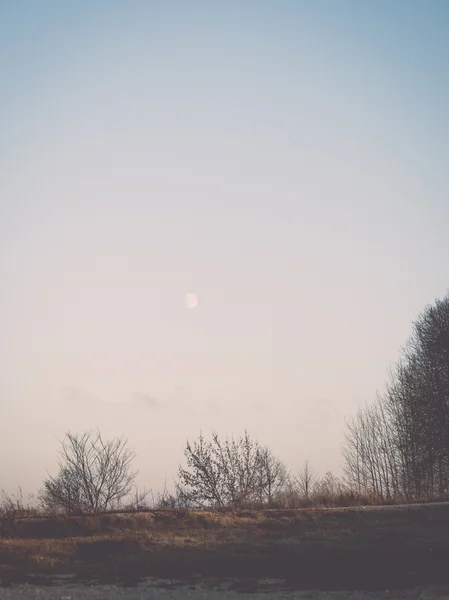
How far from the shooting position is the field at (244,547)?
12883 mm

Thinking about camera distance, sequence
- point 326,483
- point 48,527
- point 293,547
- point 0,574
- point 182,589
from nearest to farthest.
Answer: point 182,589, point 0,574, point 293,547, point 48,527, point 326,483

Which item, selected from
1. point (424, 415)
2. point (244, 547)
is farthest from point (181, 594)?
point (424, 415)

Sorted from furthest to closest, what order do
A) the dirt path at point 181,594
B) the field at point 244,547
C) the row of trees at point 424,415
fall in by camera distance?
the row of trees at point 424,415 < the field at point 244,547 < the dirt path at point 181,594

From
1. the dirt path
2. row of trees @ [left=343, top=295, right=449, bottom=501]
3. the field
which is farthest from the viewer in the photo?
row of trees @ [left=343, top=295, right=449, bottom=501]

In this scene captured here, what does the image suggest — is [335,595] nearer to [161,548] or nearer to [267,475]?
[161,548]

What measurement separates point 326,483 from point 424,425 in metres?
6.72

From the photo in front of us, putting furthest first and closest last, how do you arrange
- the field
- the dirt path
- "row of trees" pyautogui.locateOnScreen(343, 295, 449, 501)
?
1. "row of trees" pyautogui.locateOnScreen(343, 295, 449, 501)
2. the field
3. the dirt path

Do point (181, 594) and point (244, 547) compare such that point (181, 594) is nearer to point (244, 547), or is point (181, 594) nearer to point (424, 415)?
point (244, 547)

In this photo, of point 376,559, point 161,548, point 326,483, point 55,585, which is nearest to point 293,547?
point 376,559

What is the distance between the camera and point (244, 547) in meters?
15.6

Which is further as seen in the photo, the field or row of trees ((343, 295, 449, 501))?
row of trees ((343, 295, 449, 501))

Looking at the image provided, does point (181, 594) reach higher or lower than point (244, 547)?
lower

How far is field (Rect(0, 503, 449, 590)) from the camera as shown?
12.9 meters

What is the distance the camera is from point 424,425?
116 ft
